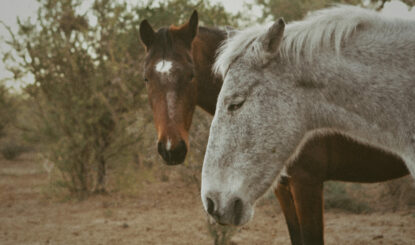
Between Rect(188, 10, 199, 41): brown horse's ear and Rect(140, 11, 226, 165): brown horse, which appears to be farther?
Rect(188, 10, 199, 41): brown horse's ear

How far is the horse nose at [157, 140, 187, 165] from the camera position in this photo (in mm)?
3068

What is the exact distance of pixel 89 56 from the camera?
8.12 m

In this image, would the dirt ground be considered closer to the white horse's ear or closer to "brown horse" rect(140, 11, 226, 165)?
"brown horse" rect(140, 11, 226, 165)

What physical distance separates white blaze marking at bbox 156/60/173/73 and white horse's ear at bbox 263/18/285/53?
5.16ft

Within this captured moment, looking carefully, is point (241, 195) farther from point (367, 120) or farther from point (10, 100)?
point (10, 100)

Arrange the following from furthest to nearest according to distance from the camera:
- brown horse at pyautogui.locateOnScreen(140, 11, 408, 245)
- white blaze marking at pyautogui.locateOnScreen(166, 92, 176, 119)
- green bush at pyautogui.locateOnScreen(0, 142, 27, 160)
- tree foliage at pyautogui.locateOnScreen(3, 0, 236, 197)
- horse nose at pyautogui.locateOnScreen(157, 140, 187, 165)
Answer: green bush at pyautogui.locateOnScreen(0, 142, 27, 160)
tree foliage at pyautogui.locateOnScreen(3, 0, 236, 197)
white blaze marking at pyautogui.locateOnScreen(166, 92, 176, 119)
horse nose at pyautogui.locateOnScreen(157, 140, 187, 165)
brown horse at pyautogui.locateOnScreen(140, 11, 408, 245)

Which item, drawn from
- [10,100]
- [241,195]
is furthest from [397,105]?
[10,100]

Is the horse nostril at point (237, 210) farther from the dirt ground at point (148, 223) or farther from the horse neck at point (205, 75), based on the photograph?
the dirt ground at point (148, 223)

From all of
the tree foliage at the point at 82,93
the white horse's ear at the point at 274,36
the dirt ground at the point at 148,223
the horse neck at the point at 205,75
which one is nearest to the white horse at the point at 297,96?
the white horse's ear at the point at 274,36

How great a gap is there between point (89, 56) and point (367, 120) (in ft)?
24.3

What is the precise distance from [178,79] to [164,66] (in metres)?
0.17

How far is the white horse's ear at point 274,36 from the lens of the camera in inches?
68.3

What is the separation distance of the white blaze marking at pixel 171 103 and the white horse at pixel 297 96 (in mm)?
1358

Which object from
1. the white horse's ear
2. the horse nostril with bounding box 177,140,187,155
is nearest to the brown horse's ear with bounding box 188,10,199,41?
the horse nostril with bounding box 177,140,187,155
